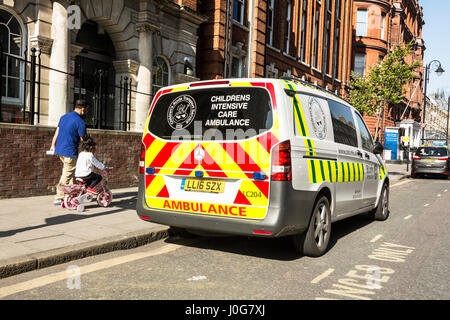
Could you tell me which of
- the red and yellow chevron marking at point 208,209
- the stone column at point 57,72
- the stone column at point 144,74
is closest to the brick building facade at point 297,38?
the stone column at point 144,74

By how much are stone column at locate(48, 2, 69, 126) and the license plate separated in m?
5.83

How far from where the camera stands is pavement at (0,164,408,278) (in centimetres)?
446

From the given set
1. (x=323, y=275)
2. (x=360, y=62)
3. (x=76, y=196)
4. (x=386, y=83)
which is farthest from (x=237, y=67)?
(x=360, y=62)

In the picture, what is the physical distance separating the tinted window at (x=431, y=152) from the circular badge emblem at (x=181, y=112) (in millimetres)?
20176

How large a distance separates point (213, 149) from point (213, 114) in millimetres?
423

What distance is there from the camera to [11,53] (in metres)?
9.57

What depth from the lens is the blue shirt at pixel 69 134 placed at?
727 cm

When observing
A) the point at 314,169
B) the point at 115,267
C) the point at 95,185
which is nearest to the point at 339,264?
the point at 314,169

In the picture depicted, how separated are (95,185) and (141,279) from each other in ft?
12.5

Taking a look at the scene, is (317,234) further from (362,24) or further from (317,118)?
(362,24)

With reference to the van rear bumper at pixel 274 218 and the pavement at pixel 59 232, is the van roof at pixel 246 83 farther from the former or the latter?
the pavement at pixel 59 232

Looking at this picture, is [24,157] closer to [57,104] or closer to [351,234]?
[57,104]

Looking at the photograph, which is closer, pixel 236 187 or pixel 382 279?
Result: pixel 382 279

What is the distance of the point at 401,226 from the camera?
306 inches
